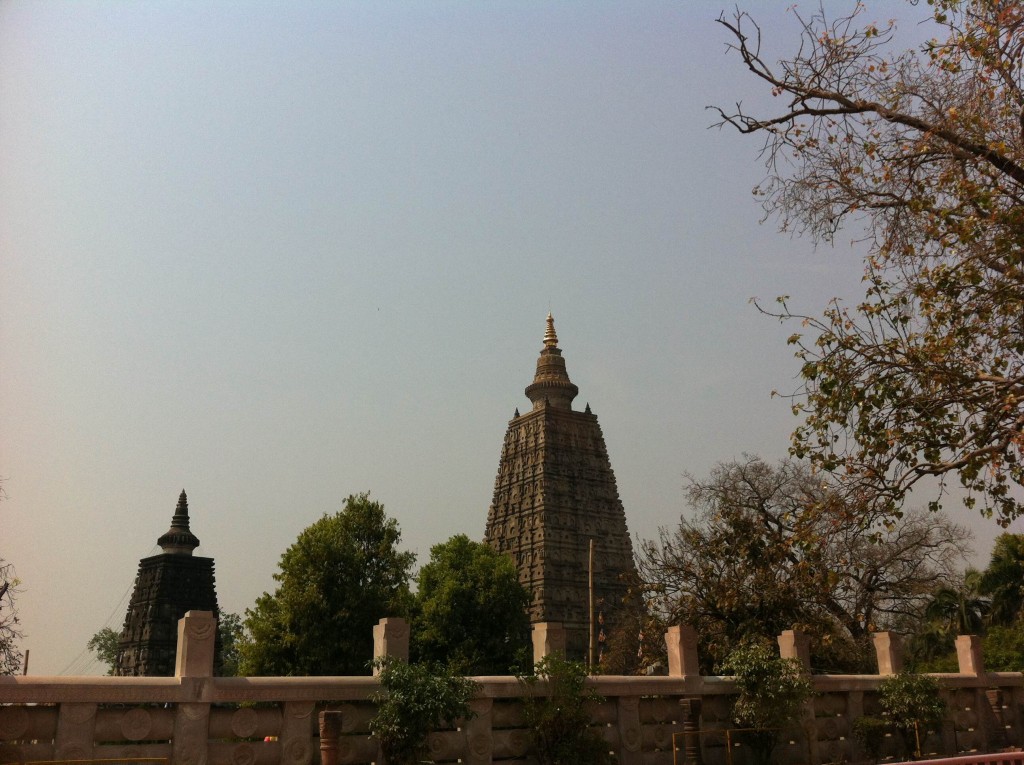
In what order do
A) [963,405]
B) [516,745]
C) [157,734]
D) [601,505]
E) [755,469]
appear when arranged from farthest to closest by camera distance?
[601,505]
[755,469]
[516,745]
[963,405]
[157,734]

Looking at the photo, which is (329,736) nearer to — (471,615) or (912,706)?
(912,706)

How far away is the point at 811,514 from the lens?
15.7 meters

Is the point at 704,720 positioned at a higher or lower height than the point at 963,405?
lower

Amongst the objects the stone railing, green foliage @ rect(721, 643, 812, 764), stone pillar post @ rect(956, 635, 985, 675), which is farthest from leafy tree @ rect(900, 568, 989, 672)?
green foliage @ rect(721, 643, 812, 764)

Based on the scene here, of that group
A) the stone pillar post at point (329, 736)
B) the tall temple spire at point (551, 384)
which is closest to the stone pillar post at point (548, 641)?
the stone pillar post at point (329, 736)

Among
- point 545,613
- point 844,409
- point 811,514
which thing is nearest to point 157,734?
point 811,514

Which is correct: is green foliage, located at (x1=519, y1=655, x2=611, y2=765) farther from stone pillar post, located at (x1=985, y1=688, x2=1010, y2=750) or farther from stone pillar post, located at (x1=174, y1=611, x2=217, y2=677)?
stone pillar post, located at (x1=985, y1=688, x2=1010, y2=750)

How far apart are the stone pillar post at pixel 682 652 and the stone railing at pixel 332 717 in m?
0.02

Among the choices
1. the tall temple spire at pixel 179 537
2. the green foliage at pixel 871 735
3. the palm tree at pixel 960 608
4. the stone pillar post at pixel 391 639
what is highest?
the tall temple spire at pixel 179 537

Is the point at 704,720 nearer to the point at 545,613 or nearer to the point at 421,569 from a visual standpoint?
the point at 421,569

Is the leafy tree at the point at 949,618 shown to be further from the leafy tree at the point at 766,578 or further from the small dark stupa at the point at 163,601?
the small dark stupa at the point at 163,601

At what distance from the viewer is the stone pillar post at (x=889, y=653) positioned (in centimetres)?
2314

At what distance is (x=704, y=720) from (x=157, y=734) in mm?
11128

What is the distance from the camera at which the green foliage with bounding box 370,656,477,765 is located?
1498 centimetres
